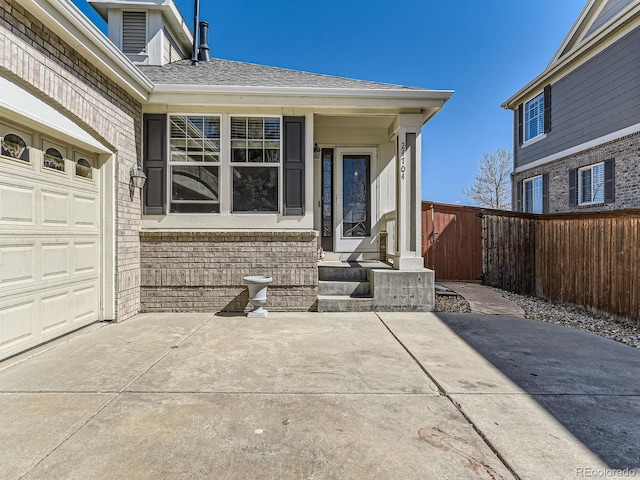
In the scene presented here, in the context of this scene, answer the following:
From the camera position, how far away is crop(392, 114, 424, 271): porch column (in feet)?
19.4

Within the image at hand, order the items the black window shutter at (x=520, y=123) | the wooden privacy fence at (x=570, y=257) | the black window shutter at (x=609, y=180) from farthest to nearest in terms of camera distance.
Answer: the black window shutter at (x=520, y=123), the black window shutter at (x=609, y=180), the wooden privacy fence at (x=570, y=257)

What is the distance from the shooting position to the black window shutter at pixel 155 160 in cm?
568

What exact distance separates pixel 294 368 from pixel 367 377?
0.72 meters

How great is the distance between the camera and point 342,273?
6219mm

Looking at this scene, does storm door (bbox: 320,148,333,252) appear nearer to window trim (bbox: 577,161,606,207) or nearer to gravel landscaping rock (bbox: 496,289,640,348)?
gravel landscaping rock (bbox: 496,289,640,348)

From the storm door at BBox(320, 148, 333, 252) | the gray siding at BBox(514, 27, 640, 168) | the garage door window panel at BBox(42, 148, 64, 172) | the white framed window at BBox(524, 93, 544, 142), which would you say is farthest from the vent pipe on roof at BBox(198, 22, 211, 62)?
the white framed window at BBox(524, 93, 544, 142)

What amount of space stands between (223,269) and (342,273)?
2096 millimetres

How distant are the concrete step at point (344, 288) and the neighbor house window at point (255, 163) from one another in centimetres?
159

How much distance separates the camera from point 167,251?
5.69 meters

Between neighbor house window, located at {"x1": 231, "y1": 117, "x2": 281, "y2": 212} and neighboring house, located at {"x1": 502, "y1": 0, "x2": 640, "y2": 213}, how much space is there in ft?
27.3

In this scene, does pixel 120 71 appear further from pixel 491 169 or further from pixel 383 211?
pixel 491 169

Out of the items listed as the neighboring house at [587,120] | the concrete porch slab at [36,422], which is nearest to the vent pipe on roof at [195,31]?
the concrete porch slab at [36,422]

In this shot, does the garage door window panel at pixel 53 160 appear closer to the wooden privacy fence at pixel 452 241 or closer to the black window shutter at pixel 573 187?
the wooden privacy fence at pixel 452 241

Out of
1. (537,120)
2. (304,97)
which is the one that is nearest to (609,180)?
(537,120)
